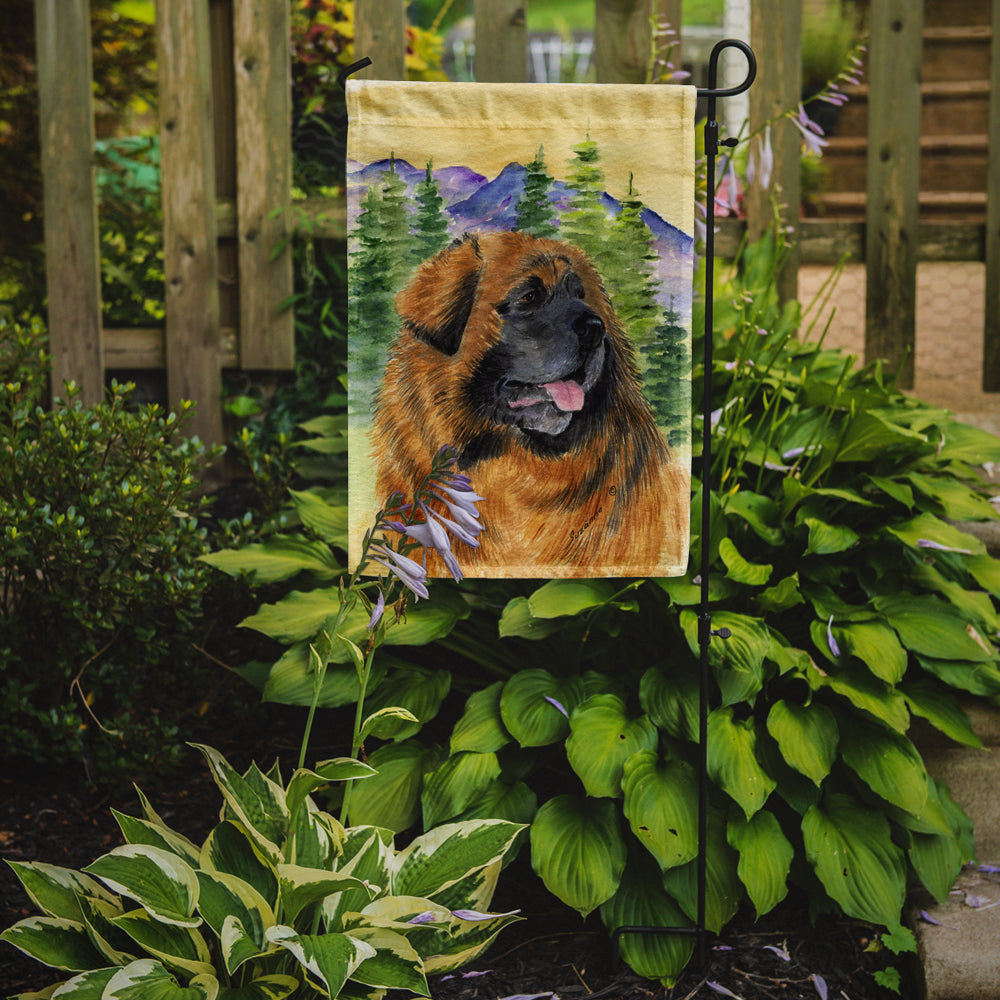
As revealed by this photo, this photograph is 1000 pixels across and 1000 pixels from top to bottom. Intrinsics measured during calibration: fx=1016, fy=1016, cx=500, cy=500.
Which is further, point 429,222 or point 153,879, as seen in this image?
point 429,222

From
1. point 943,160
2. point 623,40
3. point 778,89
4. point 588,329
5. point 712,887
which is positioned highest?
point 943,160

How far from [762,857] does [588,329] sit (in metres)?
1.06

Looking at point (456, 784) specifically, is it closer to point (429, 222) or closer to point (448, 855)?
point (448, 855)

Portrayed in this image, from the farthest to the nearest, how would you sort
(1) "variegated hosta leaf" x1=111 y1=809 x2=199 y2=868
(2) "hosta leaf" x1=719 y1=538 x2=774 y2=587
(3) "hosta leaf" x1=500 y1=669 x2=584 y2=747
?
(2) "hosta leaf" x1=719 y1=538 x2=774 y2=587 < (3) "hosta leaf" x1=500 y1=669 x2=584 y2=747 < (1) "variegated hosta leaf" x1=111 y1=809 x2=199 y2=868

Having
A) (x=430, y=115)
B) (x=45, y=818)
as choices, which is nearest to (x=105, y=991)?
(x=45, y=818)

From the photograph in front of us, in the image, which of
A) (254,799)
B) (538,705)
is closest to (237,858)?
(254,799)

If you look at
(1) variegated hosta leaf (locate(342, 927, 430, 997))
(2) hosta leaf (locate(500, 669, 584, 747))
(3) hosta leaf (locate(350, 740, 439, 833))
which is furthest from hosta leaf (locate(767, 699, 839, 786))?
(1) variegated hosta leaf (locate(342, 927, 430, 997))

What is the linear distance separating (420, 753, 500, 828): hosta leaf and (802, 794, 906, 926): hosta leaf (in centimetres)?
64

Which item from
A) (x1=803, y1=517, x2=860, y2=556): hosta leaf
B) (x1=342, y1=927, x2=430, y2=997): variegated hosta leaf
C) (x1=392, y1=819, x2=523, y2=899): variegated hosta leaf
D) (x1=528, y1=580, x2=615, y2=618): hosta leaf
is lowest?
(x1=342, y1=927, x2=430, y2=997): variegated hosta leaf

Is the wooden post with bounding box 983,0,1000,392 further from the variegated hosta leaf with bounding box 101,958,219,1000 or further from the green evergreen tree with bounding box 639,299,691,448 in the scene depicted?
the variegated hosta leaf with bounding box 101,958,219,1000

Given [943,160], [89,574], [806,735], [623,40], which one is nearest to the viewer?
[806,735]

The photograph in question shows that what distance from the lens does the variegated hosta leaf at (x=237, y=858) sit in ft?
5.61

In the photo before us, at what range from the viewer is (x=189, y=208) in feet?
10.9

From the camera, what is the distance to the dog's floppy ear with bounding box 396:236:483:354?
6.06ft
